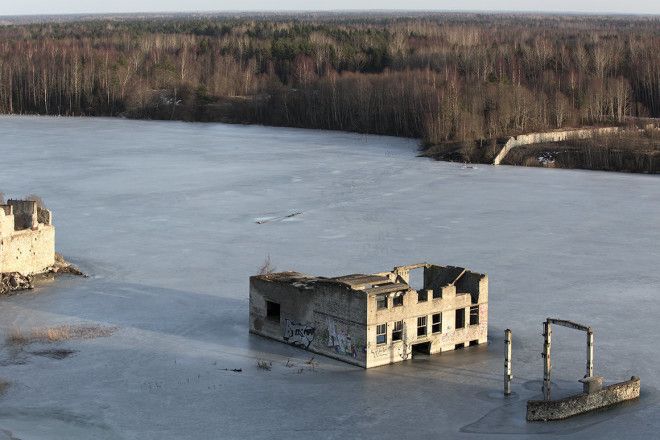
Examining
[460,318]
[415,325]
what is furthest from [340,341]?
[460,318]

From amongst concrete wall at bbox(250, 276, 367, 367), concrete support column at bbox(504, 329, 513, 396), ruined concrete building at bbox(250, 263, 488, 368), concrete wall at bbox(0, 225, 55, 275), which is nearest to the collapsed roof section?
ruined concrete building at bbox(250, 263, 488, 368)

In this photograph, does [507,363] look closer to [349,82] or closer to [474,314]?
[474,314]

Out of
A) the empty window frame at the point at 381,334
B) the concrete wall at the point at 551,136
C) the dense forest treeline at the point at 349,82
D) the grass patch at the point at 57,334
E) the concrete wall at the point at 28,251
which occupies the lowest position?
the grass patch at the point at 57,334

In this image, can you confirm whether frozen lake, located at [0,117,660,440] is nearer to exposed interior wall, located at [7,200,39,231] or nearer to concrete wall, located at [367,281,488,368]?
concrete wall, located at [367,281,488,368]

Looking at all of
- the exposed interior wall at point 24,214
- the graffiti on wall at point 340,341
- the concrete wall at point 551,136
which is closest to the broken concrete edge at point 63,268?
the exposed interior wall at point 24,214

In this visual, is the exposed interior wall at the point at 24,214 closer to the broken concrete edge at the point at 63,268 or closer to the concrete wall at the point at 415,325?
the broken concrete edge at the point at 63,268

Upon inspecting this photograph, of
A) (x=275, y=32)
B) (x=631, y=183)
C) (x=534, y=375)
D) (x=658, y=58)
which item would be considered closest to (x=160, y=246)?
(x=534, y=375)
